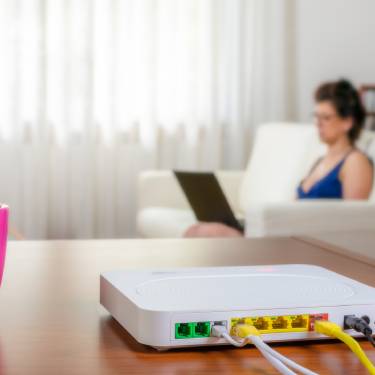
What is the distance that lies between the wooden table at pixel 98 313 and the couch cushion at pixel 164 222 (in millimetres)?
2245

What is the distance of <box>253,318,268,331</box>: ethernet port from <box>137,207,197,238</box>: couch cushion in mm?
2724

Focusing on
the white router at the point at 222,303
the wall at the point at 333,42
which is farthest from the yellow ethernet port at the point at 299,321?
the wall at the point at 333,42

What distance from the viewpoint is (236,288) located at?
0.71 m

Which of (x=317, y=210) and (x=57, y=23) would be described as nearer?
(x=317, y=210)

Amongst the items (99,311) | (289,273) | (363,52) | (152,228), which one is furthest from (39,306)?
(363,52)

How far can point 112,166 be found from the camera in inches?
182

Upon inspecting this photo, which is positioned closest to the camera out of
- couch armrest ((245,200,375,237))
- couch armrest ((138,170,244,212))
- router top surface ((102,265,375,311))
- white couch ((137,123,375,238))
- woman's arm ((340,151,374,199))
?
router top surface ((102,265,375,311))

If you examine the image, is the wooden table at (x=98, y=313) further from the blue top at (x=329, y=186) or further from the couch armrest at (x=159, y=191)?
the couch armrest at (x=159, y=191)

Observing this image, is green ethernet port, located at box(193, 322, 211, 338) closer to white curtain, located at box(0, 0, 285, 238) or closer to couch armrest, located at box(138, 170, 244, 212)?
couch armrest, located at box(138, 170, 244, 212)

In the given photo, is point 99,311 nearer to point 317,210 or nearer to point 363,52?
point 317,210

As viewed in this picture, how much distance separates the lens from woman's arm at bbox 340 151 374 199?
10.8ft

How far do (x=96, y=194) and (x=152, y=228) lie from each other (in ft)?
3.40

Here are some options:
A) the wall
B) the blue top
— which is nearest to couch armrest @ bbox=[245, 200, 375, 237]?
the blue top

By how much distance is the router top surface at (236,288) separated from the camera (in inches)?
25.2
